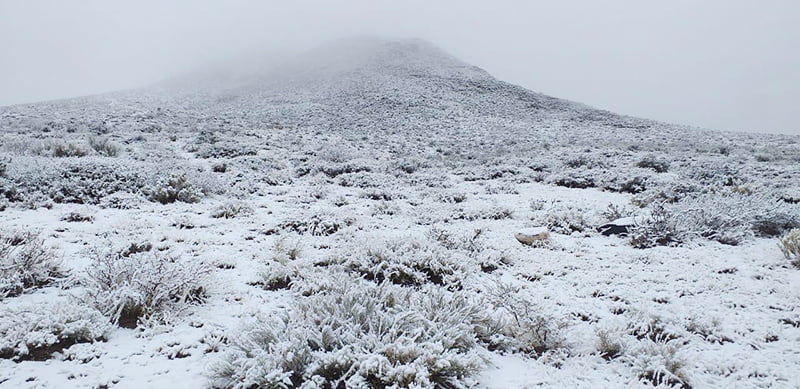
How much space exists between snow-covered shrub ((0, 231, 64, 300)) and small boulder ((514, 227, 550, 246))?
6.49 m

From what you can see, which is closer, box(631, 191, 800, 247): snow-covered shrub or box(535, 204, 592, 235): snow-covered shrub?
box(631, 191, 800, 247): snow-covered shrub

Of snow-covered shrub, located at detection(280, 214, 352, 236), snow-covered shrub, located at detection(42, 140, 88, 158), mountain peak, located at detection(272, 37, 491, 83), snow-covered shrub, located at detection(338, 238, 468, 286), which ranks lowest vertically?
snow-covered shrub, located at detection(280, 214, 352, 236)

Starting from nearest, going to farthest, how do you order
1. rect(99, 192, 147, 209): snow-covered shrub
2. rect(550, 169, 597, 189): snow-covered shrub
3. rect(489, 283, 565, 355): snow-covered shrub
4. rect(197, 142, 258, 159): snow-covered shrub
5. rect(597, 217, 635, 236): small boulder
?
1. rect(489, 283, 565, 355): snow-covered shrub
2. rect(597, 217, 635, 236): small boulder
3. rect(99, 192, 147, 209): snow-covered shrub
4. rect(550, 169, 597, 189): snow-covered shrub
5. rect(197, 142, 258, 159): snow-covered shrub

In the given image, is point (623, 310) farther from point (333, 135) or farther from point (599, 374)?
point (333, 135)

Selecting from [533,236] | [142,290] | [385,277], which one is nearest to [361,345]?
[385,277]

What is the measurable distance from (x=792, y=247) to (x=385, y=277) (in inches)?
220

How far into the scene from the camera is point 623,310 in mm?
4227

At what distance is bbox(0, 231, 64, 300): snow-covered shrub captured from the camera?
387 centimetres

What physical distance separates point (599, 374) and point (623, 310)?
1374mm

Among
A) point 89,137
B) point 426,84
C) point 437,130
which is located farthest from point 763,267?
point 426,84

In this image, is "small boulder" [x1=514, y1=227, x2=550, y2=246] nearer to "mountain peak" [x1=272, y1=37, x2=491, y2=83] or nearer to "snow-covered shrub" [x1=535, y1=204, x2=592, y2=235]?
"snow-covered shrub" [x1=535, y1=204, x2=592, y2=235]

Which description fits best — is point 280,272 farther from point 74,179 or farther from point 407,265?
point 74,179

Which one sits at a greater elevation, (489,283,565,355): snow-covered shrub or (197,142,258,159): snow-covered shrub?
(197,142,258,159): snow-covered shrub

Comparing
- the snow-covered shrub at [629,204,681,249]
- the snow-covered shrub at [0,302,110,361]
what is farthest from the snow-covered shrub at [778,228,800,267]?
the snow-covered shrub at [0,302,110,361]
